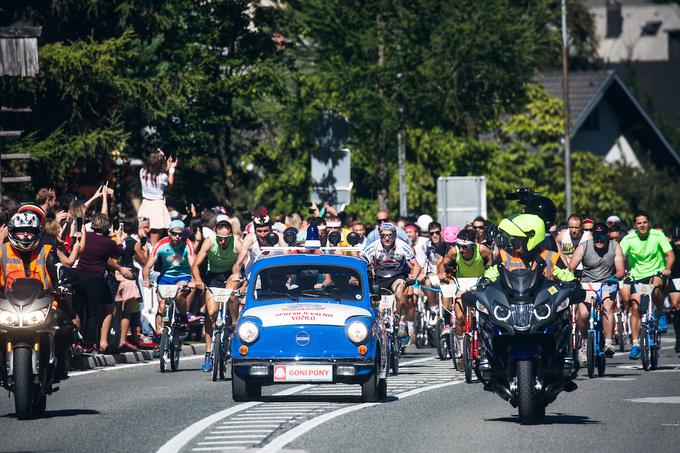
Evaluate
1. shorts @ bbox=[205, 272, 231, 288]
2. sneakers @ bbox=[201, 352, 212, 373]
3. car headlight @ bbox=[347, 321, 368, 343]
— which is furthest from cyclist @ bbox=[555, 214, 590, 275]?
car headlight @ bbox=[347, 321, 368, 343]

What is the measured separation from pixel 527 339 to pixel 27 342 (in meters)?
4.37

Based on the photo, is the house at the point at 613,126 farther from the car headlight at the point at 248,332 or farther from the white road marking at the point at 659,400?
the car headlight at the point at 248,332

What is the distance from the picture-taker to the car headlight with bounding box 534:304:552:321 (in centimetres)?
1418

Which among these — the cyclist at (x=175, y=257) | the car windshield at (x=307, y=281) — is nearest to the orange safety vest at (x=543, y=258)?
the car windshield at (x=307, y=281)

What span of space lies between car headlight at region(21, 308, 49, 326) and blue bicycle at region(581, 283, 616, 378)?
24.2 feet

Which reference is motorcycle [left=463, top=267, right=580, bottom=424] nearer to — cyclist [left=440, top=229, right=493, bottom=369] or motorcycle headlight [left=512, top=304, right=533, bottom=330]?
motorcycle headlight [left=512, top=304, right=533, bottom=330]

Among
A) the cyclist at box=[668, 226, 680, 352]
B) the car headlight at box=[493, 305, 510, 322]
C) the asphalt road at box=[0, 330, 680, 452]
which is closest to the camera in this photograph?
the asphalt road at box=[0, 330, 680, 452]

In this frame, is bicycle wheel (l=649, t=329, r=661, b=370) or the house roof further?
the house roof

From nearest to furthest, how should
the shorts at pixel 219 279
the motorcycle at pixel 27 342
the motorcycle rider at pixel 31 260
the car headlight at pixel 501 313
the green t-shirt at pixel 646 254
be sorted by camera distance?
the car headlight at pixel 501 313 → the motorcycle at pixel 27 342 → the motorcycle rider at pixel 31 260 → the shorts at pixel 219 279 → the green t-shirt at pixel 646 254

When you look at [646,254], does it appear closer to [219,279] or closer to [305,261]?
[219,279]

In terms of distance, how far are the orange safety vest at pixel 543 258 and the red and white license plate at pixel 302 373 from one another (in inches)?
89.2

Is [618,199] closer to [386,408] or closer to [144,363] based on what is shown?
[144,363]

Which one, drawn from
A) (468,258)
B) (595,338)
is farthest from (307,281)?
(468,258)

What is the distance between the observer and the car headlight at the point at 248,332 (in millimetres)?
16297
